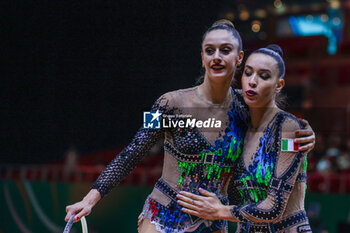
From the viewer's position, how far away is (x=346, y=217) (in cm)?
360

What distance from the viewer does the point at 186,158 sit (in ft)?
5.82

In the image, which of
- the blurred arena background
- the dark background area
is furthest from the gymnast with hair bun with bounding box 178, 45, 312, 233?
the dark background area

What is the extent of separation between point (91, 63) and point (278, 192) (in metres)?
1.27

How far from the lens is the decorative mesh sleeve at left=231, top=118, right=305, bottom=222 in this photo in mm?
1594

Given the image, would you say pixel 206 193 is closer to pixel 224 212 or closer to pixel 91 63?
pixel 224 212

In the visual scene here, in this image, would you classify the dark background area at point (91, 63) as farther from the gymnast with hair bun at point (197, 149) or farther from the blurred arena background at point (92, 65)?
the gymnast with hair bun at point (197, 149)

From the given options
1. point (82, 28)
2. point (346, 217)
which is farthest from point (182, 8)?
point (346, 217)

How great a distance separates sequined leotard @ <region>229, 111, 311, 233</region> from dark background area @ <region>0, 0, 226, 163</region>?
66cm

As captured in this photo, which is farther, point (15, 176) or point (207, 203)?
point (15, 176)

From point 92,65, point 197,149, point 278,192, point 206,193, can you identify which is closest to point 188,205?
point 206,193

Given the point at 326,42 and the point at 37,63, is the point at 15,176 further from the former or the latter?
the point at 326,42

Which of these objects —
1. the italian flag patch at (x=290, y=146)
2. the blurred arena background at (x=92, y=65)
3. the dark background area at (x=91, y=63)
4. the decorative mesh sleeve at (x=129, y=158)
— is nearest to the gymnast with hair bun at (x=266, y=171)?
the italian flag patch at (x=290, y=146)

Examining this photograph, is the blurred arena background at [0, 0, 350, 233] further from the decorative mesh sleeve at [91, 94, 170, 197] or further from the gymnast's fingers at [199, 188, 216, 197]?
the gymnast's fingers at [199, 188, 216, 197]

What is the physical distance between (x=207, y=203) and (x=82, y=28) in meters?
1.26
